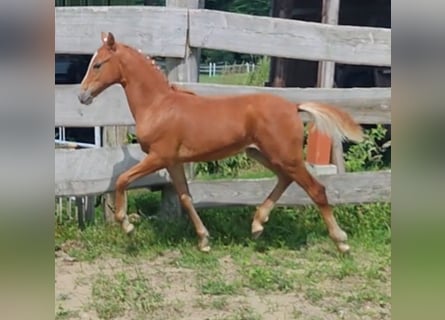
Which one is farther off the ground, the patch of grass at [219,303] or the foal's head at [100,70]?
the foal's head at [100,70]

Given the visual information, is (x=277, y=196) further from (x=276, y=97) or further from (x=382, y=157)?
(x=382, y=157)

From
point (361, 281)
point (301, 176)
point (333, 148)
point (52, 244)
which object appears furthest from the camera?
point (333, 148)

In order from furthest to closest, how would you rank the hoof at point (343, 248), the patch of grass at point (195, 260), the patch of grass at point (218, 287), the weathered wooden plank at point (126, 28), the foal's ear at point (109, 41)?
the weathered wooden plank at point (126, 28) → the hoof at point (343, 248) → the patch of grass at point (195, 260) → the foal's ear at point (109, 41) → the patch of grass at point (218, 287)

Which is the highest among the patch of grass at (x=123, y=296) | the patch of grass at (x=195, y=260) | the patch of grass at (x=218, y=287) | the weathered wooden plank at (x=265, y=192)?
the weathered wooden plank at (x=265, y=192)

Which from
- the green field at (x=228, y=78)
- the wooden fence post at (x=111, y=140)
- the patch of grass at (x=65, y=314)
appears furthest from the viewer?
the green field at (x=228, y=78)

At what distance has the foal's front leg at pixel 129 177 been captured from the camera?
3.56m

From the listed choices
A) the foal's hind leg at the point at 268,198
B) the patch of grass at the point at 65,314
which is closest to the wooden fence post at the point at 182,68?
the foal's hind leg at the point at 268,198

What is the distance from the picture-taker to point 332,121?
360 centimetres

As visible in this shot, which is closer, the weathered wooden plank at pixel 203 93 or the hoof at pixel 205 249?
the hoof at pixel 205 249

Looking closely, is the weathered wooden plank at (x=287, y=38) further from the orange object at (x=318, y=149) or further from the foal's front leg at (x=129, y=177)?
the foal's front leg at (x=129, y=177)

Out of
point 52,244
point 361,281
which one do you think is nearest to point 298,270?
point 361,281

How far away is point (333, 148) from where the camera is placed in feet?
13.9

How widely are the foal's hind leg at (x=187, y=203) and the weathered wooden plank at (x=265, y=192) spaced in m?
0.24

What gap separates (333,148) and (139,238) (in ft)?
4.43
